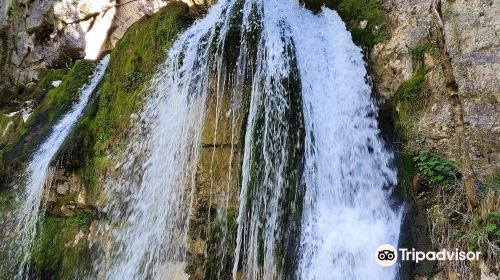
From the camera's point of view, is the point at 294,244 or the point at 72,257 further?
the point at 72,257

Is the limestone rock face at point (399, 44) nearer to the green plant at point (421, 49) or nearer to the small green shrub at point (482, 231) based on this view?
the green plant at point (421, 49)

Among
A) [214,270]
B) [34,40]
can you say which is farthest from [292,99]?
[34,40]

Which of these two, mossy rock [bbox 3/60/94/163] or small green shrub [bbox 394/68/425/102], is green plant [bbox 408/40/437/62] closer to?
small green shrub [bbox 394/68/425/102]

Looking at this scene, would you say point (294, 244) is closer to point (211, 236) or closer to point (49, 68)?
point (211, 236)

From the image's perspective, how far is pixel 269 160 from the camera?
4703mm

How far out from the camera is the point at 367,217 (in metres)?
4.41

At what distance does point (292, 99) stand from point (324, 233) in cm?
171

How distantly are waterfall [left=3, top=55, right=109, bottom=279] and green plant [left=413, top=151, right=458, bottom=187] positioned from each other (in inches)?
213

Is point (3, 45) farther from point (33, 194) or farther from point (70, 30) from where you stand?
point (33, 194)

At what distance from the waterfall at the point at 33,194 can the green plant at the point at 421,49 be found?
563cm

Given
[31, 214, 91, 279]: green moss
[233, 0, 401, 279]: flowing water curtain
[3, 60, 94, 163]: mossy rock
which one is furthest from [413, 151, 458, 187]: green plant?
[3, 60, 94, 163]: mossy rock

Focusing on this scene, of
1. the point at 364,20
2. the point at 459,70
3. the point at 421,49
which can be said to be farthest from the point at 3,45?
the point at 459,70

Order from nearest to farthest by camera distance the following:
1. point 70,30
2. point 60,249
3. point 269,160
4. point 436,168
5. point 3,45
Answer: point 436,168 → point 269,160 → point 60,249 → point 70,30 → point 3,45

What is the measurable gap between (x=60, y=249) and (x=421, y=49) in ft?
19.2
